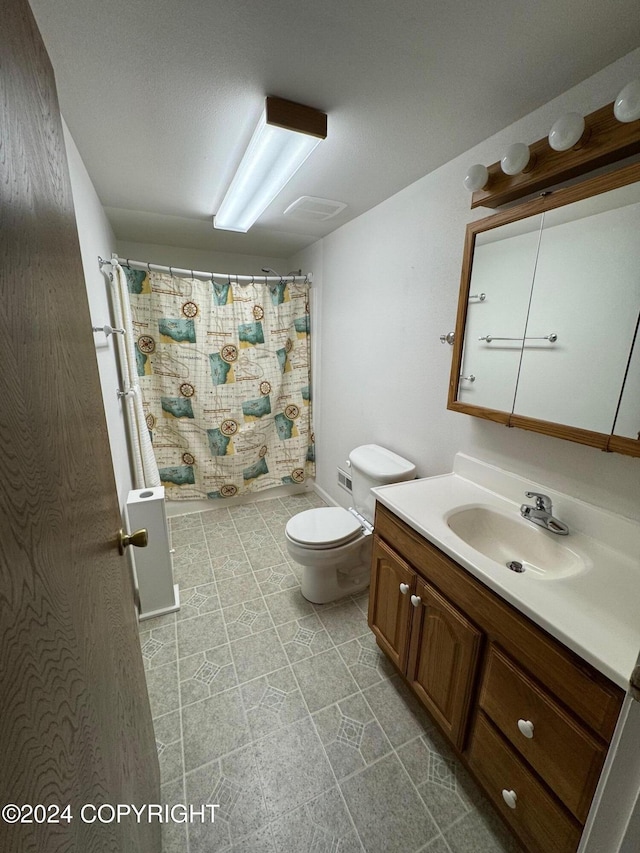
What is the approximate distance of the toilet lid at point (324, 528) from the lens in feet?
5.88

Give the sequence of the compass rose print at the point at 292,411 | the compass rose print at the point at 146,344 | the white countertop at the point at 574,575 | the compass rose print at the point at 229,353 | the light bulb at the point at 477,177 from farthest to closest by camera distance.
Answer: the compass rose print at the point at 292,411 < the compass rose print at the point at 229,353 < the compass rose print at the point at 146,344 < the light bulb at the point at 477,177 < the white countertop at the point at 574,575

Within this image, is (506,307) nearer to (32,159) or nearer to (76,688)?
(32,159)

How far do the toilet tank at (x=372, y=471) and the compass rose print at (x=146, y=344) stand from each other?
1.69 meters

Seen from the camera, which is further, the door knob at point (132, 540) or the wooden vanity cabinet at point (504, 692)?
the door knob at point (132, 540)

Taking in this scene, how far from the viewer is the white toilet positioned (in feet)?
5.87

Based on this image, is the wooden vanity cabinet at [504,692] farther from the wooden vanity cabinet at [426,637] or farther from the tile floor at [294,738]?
the tile floor at [294,738]

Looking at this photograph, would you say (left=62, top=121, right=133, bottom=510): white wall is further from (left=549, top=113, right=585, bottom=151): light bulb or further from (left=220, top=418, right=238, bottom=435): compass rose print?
(left=549, top=113, right=585, bottom=151): light bulb

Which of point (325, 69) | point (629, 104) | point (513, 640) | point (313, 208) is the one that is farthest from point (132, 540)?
point (313, 208)

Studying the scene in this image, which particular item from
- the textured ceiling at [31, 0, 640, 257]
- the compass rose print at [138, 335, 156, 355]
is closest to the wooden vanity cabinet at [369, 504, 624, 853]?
the textured ceiling at [31, 0, 640, 257]

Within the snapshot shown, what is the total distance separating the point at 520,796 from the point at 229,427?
2.53m

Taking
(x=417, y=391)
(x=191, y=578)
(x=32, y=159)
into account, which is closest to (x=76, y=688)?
(x=32, y=159)

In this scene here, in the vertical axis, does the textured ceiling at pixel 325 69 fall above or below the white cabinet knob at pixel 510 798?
above

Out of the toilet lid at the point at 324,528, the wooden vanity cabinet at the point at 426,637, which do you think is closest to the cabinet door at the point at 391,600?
the wooden vanity cabinet at the point at 426,637

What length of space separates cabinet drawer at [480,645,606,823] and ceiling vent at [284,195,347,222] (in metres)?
2.10
